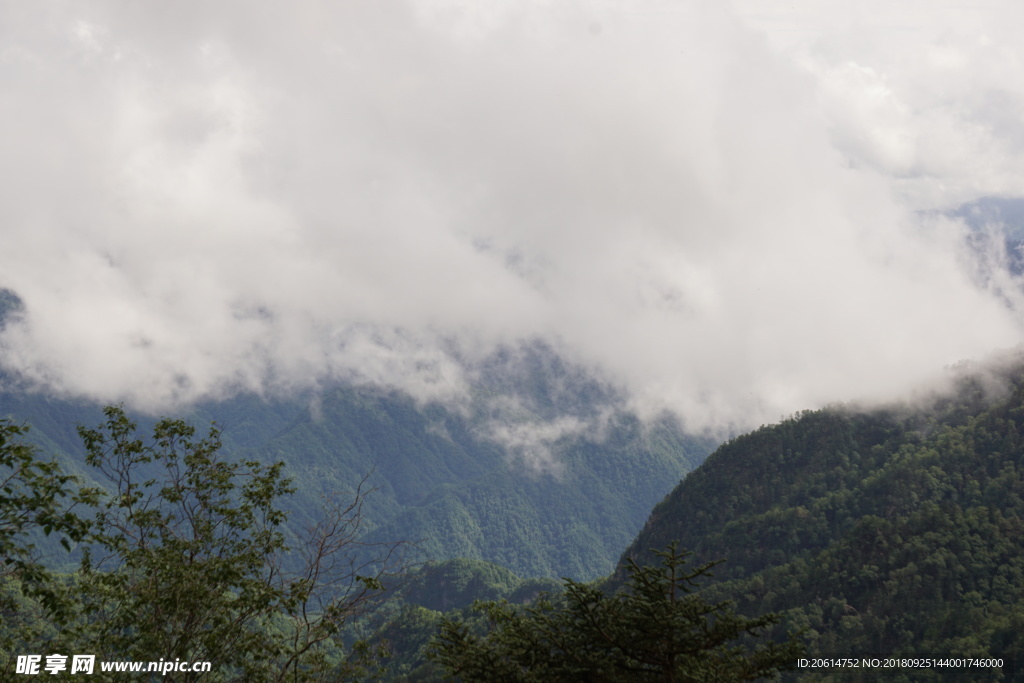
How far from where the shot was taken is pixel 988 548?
165250 mm

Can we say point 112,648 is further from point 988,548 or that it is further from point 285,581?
point 988,548

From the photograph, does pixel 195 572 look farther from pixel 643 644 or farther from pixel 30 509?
pixel 643 644

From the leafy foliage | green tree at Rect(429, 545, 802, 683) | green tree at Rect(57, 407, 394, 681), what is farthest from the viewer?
green tree at Rect(429, 545, 802, 683)

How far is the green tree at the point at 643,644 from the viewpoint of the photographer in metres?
33.9

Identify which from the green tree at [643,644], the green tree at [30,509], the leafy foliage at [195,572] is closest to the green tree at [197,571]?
the leafy foliage at [195,572]

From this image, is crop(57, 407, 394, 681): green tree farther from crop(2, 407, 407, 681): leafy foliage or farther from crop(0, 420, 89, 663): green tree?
crop(0, 420, 89, 663): green tree

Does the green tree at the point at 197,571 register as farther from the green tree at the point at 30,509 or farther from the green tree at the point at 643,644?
the green tree at the point at 643,644

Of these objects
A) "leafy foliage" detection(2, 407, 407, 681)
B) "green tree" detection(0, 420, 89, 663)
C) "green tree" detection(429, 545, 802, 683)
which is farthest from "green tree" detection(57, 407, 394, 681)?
"green tree" detection(429, 545, 802, 683)

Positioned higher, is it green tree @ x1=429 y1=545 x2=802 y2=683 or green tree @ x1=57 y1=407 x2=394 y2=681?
green tree @ x1=57 y1=407 x2=394 y2=681

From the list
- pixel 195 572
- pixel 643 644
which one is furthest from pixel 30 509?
pixel 643 644

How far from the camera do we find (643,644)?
117 feet

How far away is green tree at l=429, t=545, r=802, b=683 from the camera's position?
33.9 meters

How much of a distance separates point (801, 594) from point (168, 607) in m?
184

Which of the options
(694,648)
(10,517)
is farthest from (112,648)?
(694,648)
